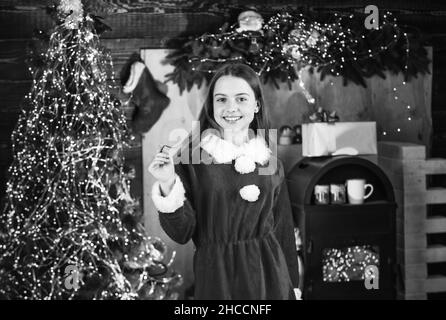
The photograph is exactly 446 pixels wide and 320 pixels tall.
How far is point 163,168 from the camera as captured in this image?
5.45 ft

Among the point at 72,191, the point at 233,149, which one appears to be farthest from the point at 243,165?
the point at 72,191

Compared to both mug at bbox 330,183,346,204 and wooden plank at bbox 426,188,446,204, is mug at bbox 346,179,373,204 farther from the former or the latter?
wooden plank at bbox 426,188,446,204

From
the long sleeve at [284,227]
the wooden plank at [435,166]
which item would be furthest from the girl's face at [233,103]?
the wooden plank at [435,166]

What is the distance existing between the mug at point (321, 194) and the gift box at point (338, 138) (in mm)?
125

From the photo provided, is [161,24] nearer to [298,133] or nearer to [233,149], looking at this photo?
[298,133]

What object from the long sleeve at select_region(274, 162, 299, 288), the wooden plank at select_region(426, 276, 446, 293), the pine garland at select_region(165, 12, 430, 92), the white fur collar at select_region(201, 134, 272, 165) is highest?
the pine garland at select_region(165, 12, 430, 92)

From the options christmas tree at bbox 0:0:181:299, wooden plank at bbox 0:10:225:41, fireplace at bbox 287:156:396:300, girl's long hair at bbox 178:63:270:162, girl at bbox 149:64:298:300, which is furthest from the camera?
wooden plank at bbox 0:10:225:41

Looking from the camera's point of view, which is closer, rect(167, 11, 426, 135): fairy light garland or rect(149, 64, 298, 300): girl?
rect(149, 64, 298, 300): girl

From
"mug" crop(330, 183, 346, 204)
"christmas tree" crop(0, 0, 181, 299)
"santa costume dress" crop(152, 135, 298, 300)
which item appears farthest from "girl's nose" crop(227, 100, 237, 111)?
"mug" crop(330, 183, 346, 204)

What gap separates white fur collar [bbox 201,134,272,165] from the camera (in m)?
1.80

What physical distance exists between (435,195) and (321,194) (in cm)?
53

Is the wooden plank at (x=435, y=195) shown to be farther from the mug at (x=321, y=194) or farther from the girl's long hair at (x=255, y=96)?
the girl's long hair at (x=255, y=96)
